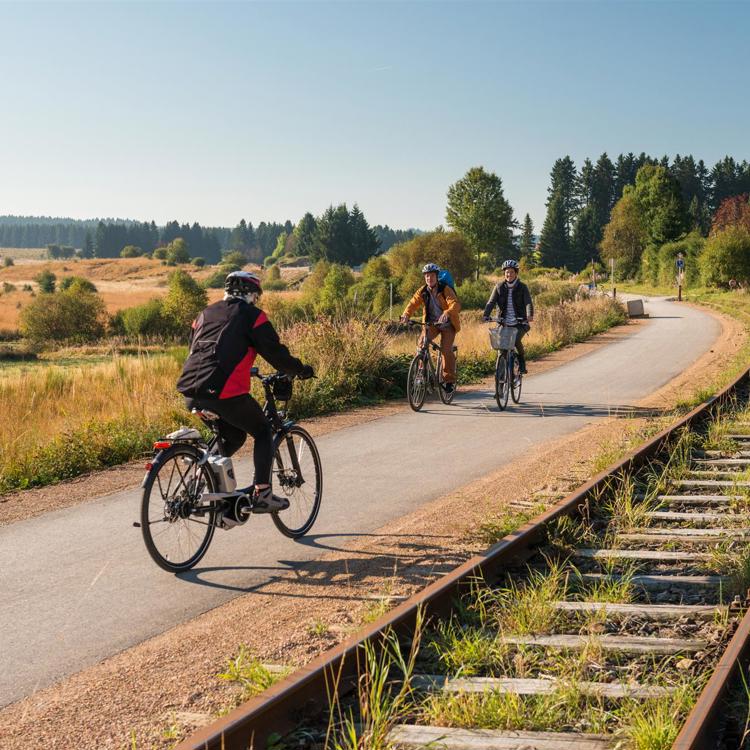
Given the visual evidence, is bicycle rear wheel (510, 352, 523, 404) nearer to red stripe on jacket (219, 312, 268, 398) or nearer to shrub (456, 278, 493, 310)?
red stripe on jacket (219, 312, 268, 398)

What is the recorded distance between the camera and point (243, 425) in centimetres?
587

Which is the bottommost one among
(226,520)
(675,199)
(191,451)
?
(226,520)

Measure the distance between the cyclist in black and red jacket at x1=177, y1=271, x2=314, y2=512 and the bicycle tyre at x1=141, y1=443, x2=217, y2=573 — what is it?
1.20 feet

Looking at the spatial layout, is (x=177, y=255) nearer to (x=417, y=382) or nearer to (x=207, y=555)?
(x=417, y=382)

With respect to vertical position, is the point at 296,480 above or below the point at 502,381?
below

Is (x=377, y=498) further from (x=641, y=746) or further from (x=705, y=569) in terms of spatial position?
(x=641, y=746)

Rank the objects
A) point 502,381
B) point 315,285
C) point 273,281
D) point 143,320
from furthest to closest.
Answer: point 273,281 → point 315,285 → point 143,320 → point 502,381

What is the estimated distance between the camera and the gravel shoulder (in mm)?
3746

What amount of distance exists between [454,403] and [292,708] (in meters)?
10.6

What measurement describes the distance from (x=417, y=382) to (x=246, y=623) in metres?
8.24

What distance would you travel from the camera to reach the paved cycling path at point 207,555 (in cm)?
476

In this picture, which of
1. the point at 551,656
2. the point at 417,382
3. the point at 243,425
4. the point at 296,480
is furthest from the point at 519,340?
the point at 551,656

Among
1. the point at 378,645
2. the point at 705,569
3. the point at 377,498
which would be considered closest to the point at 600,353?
the point at 377,498

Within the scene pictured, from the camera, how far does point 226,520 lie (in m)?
5.88
